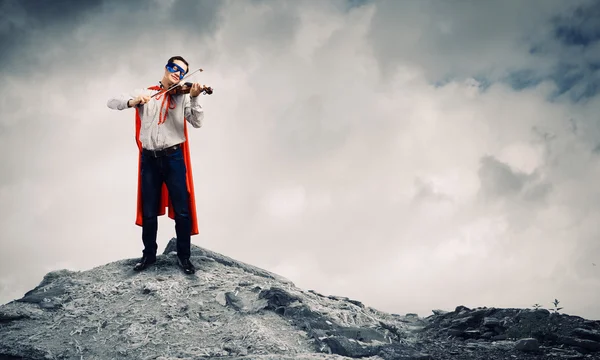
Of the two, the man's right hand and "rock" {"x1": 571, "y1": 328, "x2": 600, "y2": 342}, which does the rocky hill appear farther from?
the man's right hand

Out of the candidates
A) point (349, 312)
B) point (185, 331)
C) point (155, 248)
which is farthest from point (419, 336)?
point (155, 248)

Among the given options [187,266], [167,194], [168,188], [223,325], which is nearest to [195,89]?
[168,188]

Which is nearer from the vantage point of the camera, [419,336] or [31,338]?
[31,338]

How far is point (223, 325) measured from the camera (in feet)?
21.7

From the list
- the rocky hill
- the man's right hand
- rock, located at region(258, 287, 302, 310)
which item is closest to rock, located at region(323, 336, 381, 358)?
the rocky hill

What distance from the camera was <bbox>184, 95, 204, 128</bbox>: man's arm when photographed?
7544mm

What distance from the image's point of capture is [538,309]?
855 cm

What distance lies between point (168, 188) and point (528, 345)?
5.96 m

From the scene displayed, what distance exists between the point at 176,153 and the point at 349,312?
360 cm

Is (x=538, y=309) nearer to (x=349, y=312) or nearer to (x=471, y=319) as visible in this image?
(x=471, y=319)

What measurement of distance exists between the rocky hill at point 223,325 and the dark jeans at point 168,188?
2.42 feet

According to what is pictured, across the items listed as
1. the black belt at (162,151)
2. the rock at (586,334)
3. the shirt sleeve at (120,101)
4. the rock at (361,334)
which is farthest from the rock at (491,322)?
the shirt sleeve at (120,101)

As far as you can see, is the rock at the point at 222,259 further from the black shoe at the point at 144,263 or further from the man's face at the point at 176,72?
the man's face at the point at 176,72

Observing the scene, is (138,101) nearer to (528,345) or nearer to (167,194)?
(167,194)
